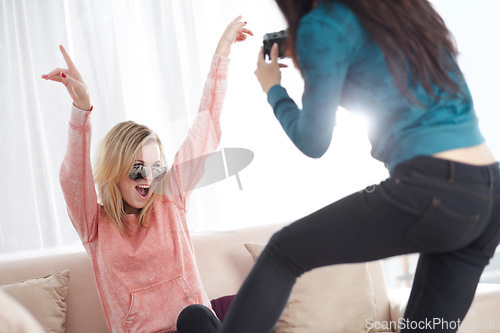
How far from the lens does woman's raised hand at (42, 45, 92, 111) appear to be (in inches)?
55.3

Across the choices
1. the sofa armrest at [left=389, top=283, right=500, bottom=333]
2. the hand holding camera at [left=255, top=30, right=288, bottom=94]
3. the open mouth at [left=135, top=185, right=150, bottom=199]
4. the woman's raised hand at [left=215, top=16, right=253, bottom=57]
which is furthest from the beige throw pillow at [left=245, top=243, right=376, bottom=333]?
the hand holding camera at [left=255, top=30, right=288, bottom=94]

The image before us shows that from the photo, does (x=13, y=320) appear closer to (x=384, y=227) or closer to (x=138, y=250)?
(x=384, y=227)

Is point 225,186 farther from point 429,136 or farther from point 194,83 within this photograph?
point 429,136

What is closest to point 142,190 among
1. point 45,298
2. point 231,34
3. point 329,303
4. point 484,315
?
point 45,298

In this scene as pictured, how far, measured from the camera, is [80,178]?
153 cm

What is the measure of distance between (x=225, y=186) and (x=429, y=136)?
1699 mm

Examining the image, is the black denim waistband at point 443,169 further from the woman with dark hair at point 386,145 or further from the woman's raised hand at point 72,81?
the woman's raised hand at point 72,81

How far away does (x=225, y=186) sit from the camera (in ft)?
8.16

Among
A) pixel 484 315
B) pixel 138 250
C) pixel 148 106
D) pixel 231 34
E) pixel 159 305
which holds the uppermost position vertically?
pixel 231 34

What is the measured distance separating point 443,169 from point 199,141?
1.01 m

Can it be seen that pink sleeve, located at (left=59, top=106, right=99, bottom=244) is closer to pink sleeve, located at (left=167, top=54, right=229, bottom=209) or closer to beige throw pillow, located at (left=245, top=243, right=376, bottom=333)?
pink sleeve, located at (left=167, top=54, right=229, bottom=209)

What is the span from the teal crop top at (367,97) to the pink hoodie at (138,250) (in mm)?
809

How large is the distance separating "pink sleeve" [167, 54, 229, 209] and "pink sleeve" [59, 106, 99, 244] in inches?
10.7

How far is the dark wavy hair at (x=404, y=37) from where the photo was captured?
0.87 m
